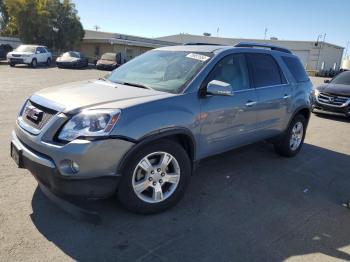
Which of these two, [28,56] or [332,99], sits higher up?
[332,99]

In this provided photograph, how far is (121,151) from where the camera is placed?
138 inches

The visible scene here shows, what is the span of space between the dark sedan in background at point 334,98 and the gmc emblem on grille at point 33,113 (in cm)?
947

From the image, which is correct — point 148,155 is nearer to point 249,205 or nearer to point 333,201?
point 249,205

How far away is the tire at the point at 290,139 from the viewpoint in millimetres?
6305

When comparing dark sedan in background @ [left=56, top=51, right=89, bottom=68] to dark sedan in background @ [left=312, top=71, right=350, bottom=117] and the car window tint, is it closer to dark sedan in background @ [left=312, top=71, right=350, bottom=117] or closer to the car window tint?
dark sedan in background @ [left=312, top=71, right=350, bottom=117]

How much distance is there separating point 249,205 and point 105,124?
2086mm

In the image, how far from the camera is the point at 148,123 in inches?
144

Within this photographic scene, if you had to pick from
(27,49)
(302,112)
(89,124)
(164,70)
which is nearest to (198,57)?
(164,70)

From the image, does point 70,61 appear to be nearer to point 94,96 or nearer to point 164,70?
point 164,70

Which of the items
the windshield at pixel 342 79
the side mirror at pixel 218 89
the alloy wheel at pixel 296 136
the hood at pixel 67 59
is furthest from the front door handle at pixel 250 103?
the hood at pixel 67 59

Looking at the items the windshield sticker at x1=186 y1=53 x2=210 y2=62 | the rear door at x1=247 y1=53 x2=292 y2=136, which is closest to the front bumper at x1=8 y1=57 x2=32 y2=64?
the rear door at x1=247 y1=53 x2=292 y2=136

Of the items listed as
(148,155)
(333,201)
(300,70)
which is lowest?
(333,201)

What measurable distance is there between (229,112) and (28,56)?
86.9 ft

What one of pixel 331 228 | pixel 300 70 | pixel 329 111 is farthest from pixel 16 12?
pixel 331 228
